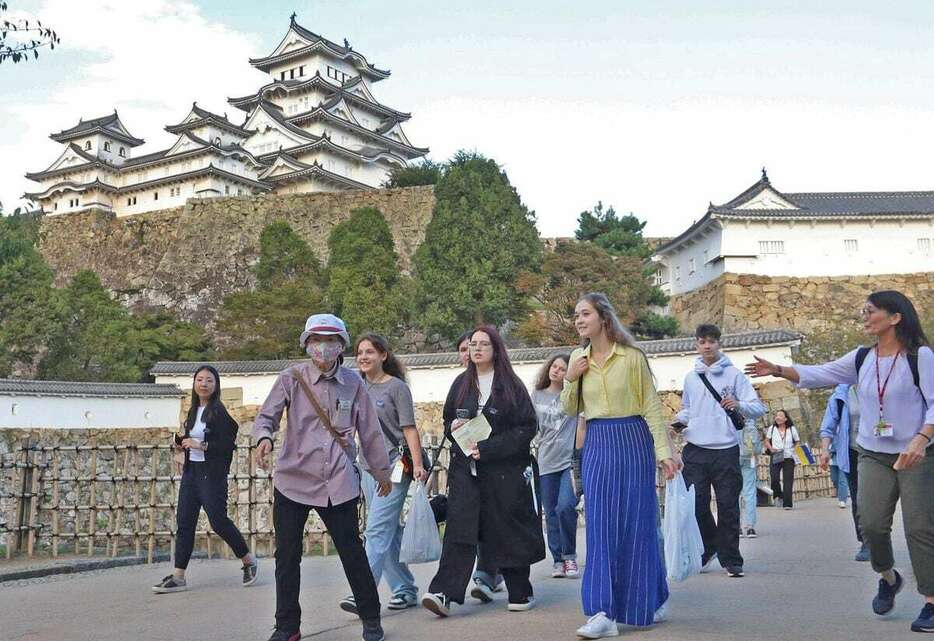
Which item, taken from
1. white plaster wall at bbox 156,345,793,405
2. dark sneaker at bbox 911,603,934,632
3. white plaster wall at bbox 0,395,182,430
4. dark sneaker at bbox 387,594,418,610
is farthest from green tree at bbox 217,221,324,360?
dark sneaker at bbox 911,603,934,632

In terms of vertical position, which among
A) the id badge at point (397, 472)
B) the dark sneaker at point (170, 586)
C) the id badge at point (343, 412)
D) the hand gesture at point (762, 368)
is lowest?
the dark sneaker at point (170, 586)

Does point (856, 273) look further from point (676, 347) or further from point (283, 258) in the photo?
point (283, 258)

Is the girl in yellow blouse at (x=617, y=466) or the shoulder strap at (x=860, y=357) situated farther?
the shoulder strap at (x=860, y=357)

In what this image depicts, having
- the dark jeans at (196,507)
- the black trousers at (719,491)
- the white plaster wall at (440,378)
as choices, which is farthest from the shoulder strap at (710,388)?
the white plaster wall at (440,378)

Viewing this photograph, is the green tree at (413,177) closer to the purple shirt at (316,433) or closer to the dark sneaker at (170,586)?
the dark sneaker at (170,586)

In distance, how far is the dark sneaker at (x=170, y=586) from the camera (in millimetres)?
6516

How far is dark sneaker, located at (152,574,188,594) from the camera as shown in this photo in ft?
21.4

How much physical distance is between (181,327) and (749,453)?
82.3ft

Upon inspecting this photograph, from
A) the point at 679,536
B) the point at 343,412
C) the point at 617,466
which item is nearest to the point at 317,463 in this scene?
the point at 343,412

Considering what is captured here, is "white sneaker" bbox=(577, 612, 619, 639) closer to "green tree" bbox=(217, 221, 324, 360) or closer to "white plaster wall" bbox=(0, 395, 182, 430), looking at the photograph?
"white plaster wall" bbox=(0, 395, 182, 430)

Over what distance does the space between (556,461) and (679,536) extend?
1665 millimetres

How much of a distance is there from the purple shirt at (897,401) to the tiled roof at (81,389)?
19443 mm

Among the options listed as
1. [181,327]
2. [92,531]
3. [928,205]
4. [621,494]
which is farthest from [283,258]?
[621,494]

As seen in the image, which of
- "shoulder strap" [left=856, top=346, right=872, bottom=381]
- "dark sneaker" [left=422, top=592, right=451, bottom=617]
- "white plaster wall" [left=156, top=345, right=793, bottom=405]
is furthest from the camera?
"white plaster wall" [left=156, top=345, right=793, bottom=405]
